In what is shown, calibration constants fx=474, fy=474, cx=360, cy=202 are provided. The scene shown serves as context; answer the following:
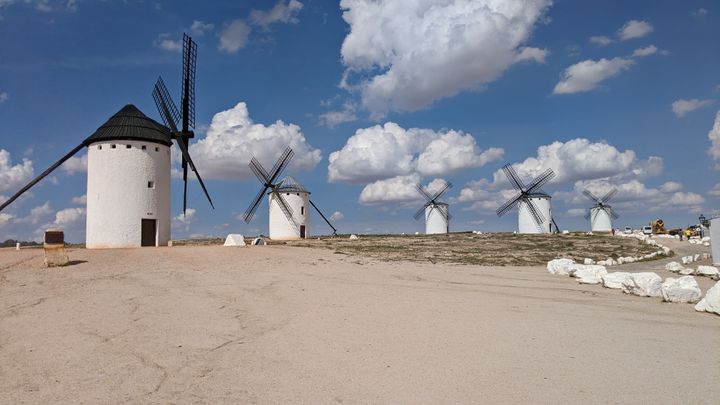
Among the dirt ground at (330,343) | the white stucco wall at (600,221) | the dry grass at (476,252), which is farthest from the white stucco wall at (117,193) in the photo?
the white stucco wall at (600,221)

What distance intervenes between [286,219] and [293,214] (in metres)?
0.95

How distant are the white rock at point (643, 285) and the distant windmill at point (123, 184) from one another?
69.1ft

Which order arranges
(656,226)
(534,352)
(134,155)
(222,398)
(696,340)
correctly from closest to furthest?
(222,398)
(534,352)
(696,340)
(134,155)
(656,226)

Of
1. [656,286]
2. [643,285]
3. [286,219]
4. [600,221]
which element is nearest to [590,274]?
[643,285]

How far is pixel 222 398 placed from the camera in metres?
5.69

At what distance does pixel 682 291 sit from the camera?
12.6m

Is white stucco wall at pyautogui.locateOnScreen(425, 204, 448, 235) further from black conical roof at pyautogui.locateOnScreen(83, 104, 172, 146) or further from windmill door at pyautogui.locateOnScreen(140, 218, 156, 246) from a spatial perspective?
windmill door at pyautogui.locateOnScreen(140, 218, 156, 246)

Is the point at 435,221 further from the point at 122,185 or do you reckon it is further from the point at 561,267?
the point at 122,185

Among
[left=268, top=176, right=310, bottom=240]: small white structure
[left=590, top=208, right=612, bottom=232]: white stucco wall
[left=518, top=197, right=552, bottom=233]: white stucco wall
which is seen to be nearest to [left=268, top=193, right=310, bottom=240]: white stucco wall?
[left=268, top=176, right=310, bottom=240]: small white structure

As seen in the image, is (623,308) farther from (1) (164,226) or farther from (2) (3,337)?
(1) (164,226)

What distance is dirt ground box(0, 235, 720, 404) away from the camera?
5.95 metres

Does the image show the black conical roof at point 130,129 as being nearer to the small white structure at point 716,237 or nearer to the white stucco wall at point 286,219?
the white stucco wall at point 286,219

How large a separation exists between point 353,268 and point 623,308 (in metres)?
9.25

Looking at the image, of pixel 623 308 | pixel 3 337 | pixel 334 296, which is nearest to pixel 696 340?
pixel 623 308
